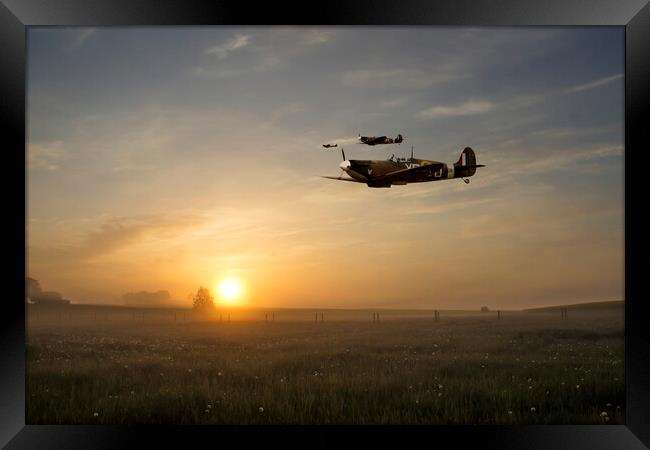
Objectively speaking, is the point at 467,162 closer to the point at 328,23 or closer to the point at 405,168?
the point at 405,168

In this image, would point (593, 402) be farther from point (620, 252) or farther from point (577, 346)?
point (620, 252)

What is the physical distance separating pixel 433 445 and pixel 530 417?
4.10ft

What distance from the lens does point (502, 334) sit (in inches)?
343

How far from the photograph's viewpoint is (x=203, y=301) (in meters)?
8.27

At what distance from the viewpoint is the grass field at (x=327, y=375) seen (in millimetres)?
6836

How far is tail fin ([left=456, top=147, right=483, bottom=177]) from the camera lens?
23.9 feet

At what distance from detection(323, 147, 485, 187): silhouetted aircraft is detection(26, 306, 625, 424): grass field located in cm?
235

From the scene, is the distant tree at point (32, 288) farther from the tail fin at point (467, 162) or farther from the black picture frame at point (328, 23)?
the tail fin at point (467, 162)

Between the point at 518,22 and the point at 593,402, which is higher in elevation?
the point at 518,22

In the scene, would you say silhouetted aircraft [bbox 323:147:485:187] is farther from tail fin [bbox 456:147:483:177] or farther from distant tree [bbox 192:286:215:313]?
distant tree [bbox 192:286:215:313]

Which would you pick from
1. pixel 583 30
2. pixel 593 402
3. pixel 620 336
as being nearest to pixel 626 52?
pixel 583 30

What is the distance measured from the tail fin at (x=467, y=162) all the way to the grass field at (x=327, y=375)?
7.79 feet

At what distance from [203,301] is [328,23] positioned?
420 cm

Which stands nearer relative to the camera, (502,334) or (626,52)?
(626,52)
